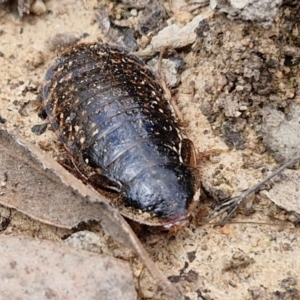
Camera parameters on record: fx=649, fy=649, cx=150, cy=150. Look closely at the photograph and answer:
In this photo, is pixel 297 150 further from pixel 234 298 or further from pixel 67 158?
pixel 67 158

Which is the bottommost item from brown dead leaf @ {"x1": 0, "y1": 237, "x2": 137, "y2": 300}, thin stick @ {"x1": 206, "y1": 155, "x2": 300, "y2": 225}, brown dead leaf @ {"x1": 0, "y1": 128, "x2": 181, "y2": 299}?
thin stick @ {"x1": 206, "y1": 155, "x2": 300, "y2": 225}

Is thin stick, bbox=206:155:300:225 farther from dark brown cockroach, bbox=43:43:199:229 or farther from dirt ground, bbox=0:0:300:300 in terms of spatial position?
dark brown cockroach, bbox=43:43:199:229

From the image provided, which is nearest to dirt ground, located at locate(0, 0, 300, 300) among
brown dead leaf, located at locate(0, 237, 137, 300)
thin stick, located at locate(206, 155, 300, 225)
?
thin stick, located at locate(206, 155, 300, 225)

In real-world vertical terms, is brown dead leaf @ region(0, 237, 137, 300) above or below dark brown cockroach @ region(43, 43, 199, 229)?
below

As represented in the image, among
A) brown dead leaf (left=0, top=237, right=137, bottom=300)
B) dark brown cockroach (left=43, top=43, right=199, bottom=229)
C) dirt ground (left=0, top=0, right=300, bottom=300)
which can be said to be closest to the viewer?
brown dead leaf (left=0, top=237, right=137, bottom=300)

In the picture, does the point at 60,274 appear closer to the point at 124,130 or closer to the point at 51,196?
the point at 51,196

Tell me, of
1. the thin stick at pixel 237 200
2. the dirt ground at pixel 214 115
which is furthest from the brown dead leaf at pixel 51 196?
the thin stick at pixel 237 200
